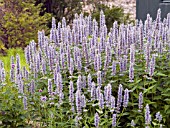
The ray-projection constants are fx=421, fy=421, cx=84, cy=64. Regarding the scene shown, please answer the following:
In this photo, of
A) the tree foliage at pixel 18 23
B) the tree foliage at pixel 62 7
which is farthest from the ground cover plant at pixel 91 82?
the tree foliage at pixel 62 7

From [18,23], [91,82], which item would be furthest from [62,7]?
[91,82]

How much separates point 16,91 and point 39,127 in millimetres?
432

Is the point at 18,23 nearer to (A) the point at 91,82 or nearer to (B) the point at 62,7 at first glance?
(B) the point at 62,7

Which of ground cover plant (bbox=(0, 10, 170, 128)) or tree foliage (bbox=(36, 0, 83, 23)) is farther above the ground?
tree foliage (bbox=(36, 0, 83, 23))

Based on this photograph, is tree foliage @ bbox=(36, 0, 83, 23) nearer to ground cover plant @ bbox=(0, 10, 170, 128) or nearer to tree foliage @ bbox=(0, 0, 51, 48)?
tree foliage @ bbox=(0, 0, 51, 48)

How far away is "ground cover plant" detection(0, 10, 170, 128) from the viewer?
3.66 metres

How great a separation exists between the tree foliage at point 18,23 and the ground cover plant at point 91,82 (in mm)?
4545

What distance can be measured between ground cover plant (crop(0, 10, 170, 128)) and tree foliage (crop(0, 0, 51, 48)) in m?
4.55

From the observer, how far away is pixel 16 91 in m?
4.24

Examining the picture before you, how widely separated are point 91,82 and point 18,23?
5.37 metres

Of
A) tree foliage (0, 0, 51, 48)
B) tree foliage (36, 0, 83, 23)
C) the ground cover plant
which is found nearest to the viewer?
the ground cover plant

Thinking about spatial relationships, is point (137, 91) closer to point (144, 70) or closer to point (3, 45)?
point (144, 70)

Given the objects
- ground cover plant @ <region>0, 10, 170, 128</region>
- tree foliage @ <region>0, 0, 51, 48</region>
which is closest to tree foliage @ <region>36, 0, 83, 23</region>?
tree foliage @ <region>0, 0, 51, 48</region>

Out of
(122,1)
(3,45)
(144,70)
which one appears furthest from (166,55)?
(122,1)
